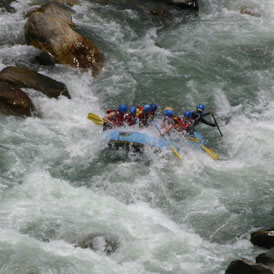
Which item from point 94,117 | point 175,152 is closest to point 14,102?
point 94,117

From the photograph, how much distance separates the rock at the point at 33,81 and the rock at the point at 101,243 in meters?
4.47

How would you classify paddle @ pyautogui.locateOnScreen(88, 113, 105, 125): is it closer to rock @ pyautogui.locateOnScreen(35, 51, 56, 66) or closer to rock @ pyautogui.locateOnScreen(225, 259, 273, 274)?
rock @ pyautogui.locateOnScreen(35, 51, 56, 66)

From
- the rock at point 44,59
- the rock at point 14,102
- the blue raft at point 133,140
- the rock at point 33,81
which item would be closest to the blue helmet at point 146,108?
the blue raft at point 133,140

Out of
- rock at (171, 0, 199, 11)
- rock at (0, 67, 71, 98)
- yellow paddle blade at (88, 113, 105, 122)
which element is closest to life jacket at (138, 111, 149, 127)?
yellow paddle blade at (88, 113, 105, 122)

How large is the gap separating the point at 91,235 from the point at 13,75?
476cm

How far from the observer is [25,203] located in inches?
300

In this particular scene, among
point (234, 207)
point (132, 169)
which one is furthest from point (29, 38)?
point (234, 207)

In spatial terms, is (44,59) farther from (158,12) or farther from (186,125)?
(158,12)

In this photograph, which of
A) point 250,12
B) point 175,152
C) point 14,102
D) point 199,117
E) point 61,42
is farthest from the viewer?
point 250,12

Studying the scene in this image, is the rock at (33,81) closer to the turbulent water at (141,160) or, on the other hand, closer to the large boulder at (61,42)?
the turbulent water at (141,160)

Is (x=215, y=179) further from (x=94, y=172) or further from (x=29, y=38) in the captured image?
(x=29, y=38)

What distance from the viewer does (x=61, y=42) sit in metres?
11.8

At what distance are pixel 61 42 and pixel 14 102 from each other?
8.39 feet

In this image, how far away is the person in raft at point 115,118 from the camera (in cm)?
970
